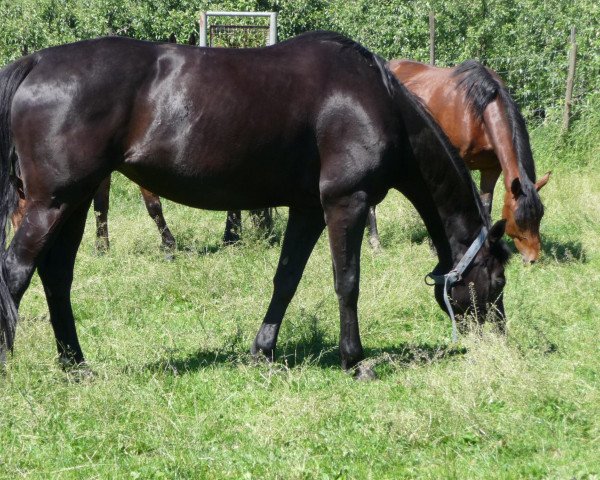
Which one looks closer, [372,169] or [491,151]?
[372,169]

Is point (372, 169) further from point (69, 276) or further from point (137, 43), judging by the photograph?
point (69, 276)

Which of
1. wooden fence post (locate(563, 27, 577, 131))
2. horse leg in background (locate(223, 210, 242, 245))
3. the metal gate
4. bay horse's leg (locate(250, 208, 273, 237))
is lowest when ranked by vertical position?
horse leg in background (locate(223, 210, 242, 245))

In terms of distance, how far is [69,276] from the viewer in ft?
18.3

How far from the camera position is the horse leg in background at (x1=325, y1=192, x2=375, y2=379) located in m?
5.49

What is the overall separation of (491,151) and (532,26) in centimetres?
813

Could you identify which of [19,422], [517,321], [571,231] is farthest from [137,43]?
[571,231]

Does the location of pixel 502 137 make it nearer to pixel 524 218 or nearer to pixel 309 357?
pixel 524 218

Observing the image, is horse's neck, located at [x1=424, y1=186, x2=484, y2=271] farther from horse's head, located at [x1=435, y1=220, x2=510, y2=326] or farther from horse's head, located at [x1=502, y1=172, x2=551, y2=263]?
horse's head, located at [x1=502, y1=172, x2=551, y2=263]

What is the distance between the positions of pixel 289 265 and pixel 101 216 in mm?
4515

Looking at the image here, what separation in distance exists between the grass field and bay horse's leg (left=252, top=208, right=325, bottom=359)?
170 mm

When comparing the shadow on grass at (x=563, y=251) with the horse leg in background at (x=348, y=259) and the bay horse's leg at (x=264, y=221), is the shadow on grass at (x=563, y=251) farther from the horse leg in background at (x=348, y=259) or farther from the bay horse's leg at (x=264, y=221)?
the horse leg in background at (x=348, y=259)

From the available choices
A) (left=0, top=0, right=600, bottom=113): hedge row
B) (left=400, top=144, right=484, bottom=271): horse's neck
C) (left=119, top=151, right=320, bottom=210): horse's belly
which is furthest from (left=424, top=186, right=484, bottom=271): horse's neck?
(left=0, top=0, right=600, bottom=113): hedge row

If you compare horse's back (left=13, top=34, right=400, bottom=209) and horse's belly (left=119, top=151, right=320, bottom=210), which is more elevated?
horse's back (left=13, top=34, right=400, bottom=209)

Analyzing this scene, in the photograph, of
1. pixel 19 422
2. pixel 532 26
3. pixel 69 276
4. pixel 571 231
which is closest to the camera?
pixel 19 422
